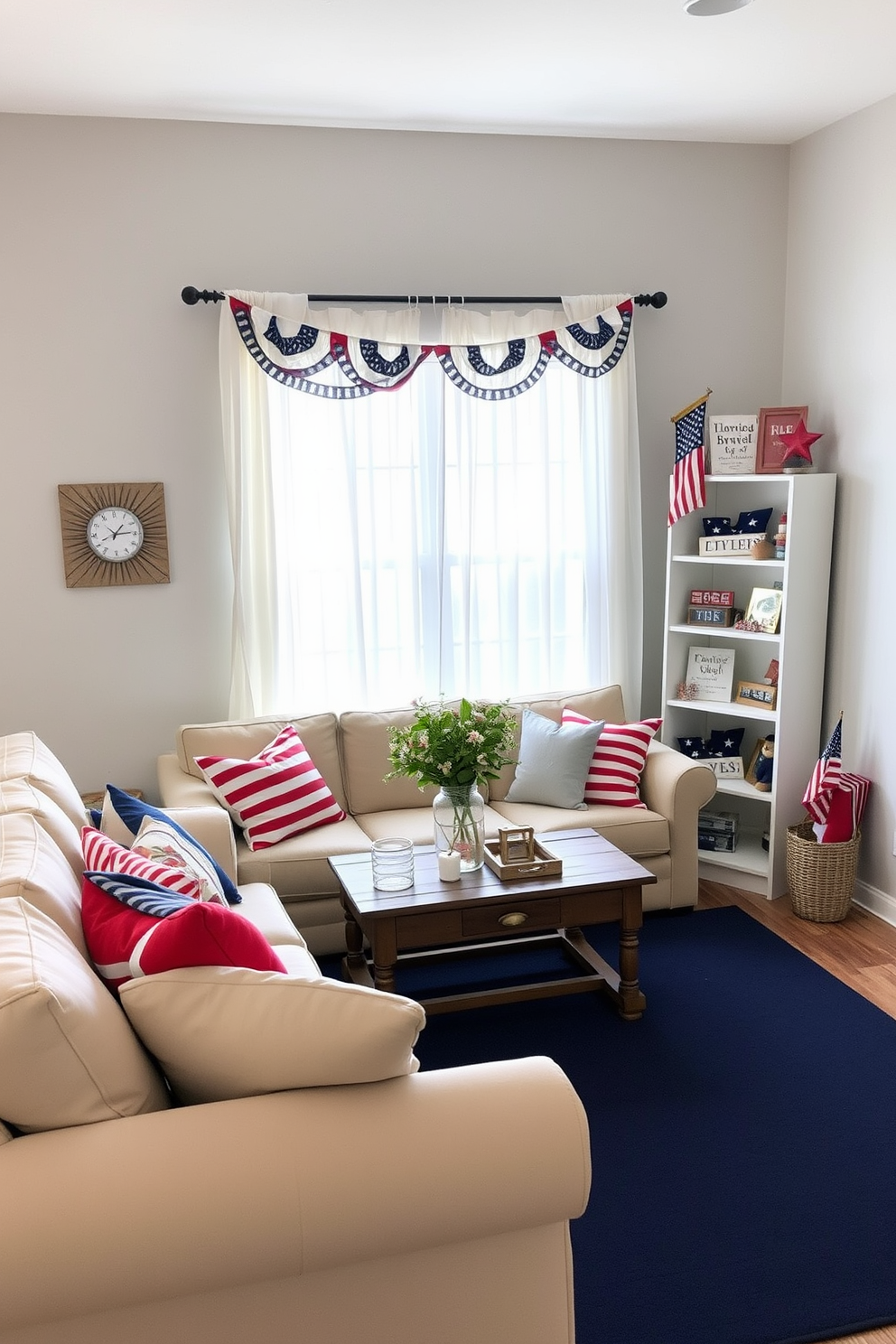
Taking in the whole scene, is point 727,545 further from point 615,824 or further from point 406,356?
point 406,356

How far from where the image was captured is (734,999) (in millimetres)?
3496

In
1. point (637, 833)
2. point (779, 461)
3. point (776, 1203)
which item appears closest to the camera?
point (776, 1203)

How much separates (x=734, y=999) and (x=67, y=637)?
8.94 feet

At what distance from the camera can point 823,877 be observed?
13.4ft

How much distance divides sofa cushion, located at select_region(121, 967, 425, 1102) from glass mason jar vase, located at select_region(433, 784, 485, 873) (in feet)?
5.08

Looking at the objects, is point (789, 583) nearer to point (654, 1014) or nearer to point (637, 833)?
point (637, 833)

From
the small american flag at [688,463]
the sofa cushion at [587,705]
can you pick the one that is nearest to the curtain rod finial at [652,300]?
the small american flag at [688,463]

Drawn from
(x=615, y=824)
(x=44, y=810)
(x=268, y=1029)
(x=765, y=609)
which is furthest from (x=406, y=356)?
(x=268, y=1029)

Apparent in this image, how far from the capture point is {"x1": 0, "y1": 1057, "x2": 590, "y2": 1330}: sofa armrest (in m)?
1.48

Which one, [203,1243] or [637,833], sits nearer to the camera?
[203,1243]

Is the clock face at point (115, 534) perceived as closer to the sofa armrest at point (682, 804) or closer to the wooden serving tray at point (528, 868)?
the wooden serving tray at point (528, 868)

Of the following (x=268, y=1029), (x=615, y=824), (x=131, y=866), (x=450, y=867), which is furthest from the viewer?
(x=615, y=824)

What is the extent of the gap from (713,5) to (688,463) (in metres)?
1.73

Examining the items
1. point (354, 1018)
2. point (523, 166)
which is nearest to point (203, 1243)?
point (354, 1018)
